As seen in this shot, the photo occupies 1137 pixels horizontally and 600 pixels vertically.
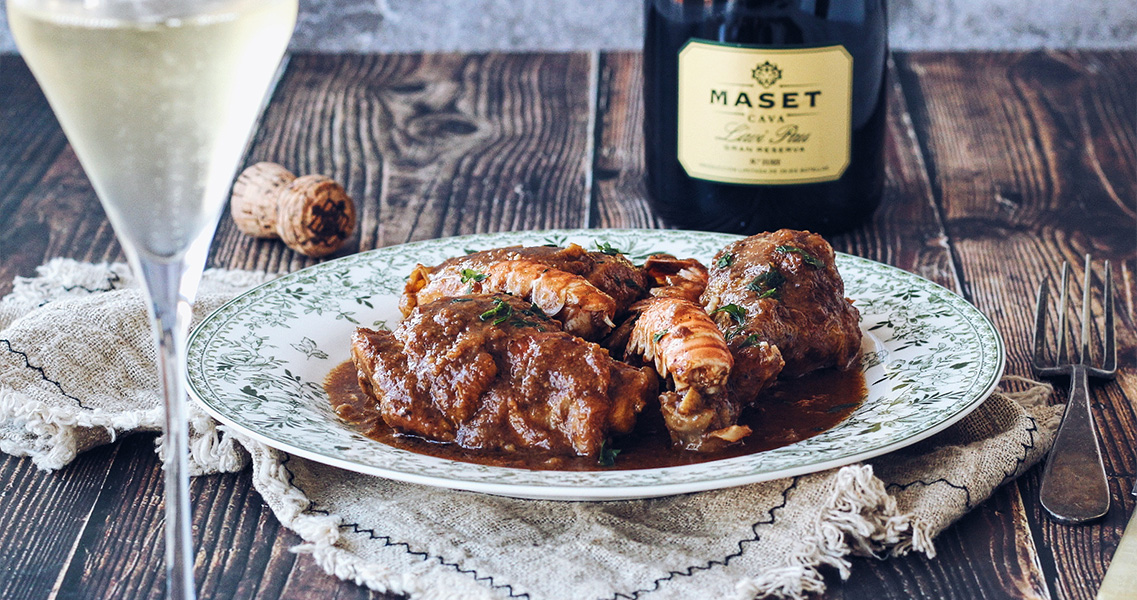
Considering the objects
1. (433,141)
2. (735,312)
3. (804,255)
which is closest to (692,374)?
(735,312)

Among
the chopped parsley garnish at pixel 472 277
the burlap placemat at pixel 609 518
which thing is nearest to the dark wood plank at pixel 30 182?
the burlap placemat at pixel 609 518

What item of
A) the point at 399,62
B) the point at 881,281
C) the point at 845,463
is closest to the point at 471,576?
the point at 845,463

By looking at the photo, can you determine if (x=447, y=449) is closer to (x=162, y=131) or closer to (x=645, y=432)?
(x=645, y=432)

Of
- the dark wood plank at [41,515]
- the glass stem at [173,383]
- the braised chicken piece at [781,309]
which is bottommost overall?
the dark wood plank at [41,515]

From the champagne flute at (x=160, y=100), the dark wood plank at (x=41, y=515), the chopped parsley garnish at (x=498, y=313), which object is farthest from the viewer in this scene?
the chopped parsley garnish at (x=498, y=313)

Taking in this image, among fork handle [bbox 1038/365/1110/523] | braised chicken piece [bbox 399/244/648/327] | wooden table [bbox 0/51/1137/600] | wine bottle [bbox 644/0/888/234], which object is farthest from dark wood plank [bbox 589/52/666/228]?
fork handle [bbox 1038/365/1110/523]

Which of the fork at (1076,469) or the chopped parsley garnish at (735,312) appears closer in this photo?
the fork at (1076,469)

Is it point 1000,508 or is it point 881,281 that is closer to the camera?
point 1000,508

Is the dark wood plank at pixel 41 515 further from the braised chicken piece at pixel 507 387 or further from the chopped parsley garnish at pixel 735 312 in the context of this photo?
the chopped parsley garnish at pixel 735 312
